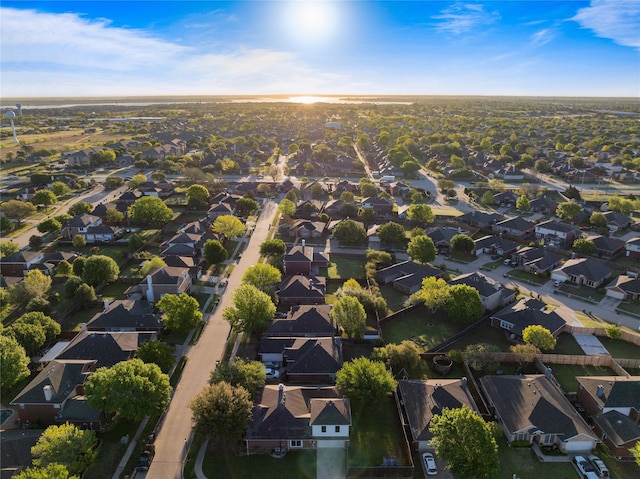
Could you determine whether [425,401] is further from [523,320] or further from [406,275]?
[406,275]

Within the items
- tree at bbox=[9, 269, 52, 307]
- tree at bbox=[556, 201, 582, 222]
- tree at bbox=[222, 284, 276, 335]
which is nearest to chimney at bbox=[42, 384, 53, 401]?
tree at bbox=[222, 284, 276, 335]

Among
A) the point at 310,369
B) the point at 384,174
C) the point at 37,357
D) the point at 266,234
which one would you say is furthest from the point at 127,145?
the point at 310,369

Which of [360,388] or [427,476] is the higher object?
[360,388]

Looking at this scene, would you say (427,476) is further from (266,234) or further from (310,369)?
(266,234)

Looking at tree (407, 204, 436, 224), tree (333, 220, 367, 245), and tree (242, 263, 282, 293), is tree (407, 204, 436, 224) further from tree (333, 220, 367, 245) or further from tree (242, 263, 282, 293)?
tree (242, 263, 282, 293)

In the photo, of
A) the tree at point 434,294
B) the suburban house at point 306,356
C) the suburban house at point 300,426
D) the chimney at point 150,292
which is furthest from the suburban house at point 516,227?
the chimney at point 150,292
